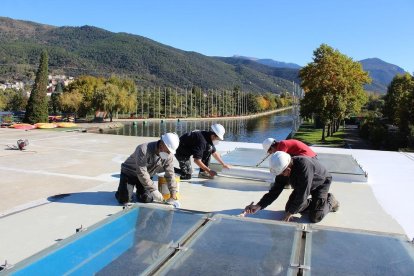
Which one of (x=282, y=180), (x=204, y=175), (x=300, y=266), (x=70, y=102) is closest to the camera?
(x=300, y=266)

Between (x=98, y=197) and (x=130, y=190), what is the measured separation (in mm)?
1011

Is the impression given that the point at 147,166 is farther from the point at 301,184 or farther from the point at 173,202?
the point at 301,184

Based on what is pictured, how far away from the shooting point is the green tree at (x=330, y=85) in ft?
115

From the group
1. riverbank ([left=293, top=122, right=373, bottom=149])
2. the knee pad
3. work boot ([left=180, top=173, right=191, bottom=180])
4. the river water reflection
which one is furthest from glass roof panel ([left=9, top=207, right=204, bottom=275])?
the river water reflection

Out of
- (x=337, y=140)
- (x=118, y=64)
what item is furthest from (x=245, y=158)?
(x=118, y=64)

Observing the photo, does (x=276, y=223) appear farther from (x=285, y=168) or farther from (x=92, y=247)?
(x=92, y=247)

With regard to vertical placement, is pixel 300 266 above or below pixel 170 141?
below

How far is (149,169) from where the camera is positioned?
→ 614cm

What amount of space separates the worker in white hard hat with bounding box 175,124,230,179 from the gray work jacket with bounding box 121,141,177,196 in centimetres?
128

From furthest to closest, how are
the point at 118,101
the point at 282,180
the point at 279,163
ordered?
1. the point at 118,101
2. the point at 282,180
3. the point at 279,163

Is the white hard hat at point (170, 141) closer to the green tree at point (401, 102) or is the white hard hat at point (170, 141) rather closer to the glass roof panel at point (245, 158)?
the glass roof panel at point (245, 158)

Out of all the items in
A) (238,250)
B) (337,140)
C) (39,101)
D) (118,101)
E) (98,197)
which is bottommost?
(337,140)

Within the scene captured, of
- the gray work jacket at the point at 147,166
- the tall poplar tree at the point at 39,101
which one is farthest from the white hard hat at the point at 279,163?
the tall poplar tree at the point at 39,101

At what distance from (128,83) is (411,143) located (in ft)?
201
